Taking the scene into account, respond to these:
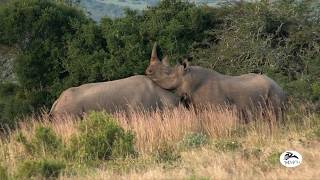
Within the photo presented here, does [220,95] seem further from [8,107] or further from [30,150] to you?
[8,107]

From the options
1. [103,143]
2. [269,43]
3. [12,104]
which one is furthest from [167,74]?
[12,104]

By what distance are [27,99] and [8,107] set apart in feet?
2.36

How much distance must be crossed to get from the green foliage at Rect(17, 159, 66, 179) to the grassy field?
0.05 ft

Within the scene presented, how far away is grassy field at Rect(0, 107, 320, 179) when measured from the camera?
29.7ft

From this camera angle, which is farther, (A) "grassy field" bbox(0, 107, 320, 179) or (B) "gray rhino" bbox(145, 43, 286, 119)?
(B) "gray rhino" bbox(145, 43, 286, 119)

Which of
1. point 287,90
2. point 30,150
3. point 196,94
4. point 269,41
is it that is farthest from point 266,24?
point 30,150

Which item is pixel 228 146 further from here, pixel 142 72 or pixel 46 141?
pixel 142 72

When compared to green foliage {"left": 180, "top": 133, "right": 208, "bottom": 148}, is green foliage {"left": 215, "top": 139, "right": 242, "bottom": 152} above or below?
above

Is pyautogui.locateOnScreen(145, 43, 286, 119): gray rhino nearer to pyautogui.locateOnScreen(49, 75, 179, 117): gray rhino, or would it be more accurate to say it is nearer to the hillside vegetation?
pyautogui.locateOnScreen(49, 75, 179, 117): gray rhino

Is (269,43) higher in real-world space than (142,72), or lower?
higher

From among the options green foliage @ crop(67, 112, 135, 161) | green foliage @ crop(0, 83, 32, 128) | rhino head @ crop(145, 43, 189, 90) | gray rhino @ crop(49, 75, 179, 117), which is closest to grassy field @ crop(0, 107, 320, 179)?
green foliage @ crop(67, 112, 135, 161)

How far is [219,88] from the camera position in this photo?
15.5 m

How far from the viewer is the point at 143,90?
15633mm

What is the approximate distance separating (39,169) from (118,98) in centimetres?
651
